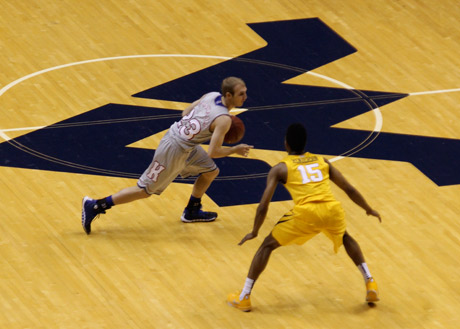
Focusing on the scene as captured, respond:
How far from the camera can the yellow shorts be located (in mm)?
9289

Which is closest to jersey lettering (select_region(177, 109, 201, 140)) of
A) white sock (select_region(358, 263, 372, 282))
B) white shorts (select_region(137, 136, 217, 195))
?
white shorts (select_region(137, 136, 217, 195))

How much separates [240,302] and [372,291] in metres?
1.16

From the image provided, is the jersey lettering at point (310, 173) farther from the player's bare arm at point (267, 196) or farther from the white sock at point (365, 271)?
the white sock at point (365, 271)

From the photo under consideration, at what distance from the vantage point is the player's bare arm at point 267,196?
9.12m

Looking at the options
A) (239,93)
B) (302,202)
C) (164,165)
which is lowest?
(164,165)

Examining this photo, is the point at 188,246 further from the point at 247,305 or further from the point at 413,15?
the point at 413,15

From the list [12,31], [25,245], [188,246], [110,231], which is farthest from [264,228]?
[12,31]

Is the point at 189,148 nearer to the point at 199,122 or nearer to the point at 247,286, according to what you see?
the point at 199,122

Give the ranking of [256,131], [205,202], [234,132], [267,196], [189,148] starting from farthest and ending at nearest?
[256,131], [205,202], [189,148], [234,132], [267,196]

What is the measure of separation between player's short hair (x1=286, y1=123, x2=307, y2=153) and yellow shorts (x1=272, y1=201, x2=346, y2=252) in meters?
0.50

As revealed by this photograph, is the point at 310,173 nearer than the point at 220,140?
Yes

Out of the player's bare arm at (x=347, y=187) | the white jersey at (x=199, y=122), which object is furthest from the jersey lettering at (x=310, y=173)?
the white jersey at (x=199, y=122)

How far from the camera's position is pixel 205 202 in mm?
11281

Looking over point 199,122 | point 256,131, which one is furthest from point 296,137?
point 256,131
